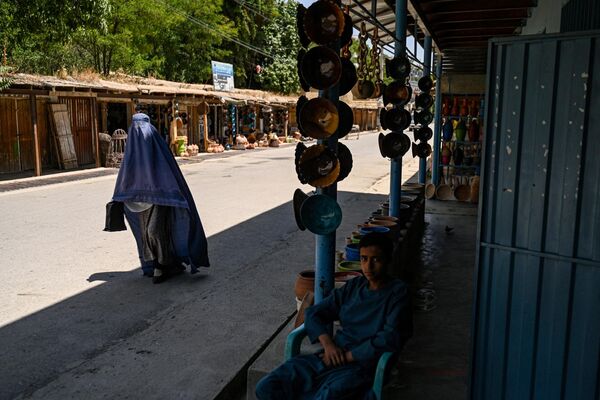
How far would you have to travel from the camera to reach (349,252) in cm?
486

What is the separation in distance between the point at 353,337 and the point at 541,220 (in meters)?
1.14

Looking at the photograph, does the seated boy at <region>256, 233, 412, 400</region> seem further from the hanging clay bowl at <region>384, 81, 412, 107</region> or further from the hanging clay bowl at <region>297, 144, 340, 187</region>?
the hanging clay bowl at <region>384, 81, 412, 107</region>

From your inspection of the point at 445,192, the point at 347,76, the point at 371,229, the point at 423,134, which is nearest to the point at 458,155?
the point at 445,192

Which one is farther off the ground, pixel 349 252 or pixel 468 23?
pixel 468 23

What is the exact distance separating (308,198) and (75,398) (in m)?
2.01

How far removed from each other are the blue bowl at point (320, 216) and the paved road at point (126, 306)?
1.26 meters

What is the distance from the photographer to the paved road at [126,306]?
3932 mm

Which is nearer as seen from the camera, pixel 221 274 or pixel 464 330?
pixel 464 330

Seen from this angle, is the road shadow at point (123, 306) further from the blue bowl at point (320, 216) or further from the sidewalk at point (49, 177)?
the sidewalk at point (49, 177)

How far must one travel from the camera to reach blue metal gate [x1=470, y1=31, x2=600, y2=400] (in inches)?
93.0

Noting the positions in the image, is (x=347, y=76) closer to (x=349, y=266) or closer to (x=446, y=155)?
(x=349, y=266)

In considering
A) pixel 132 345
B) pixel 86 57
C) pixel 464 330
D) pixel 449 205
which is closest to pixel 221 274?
pixel 132 345

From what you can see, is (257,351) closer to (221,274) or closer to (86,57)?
(221,274)

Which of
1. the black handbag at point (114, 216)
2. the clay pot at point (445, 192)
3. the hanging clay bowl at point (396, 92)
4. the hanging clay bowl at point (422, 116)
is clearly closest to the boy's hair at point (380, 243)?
the black handbag at point (114, 216)
